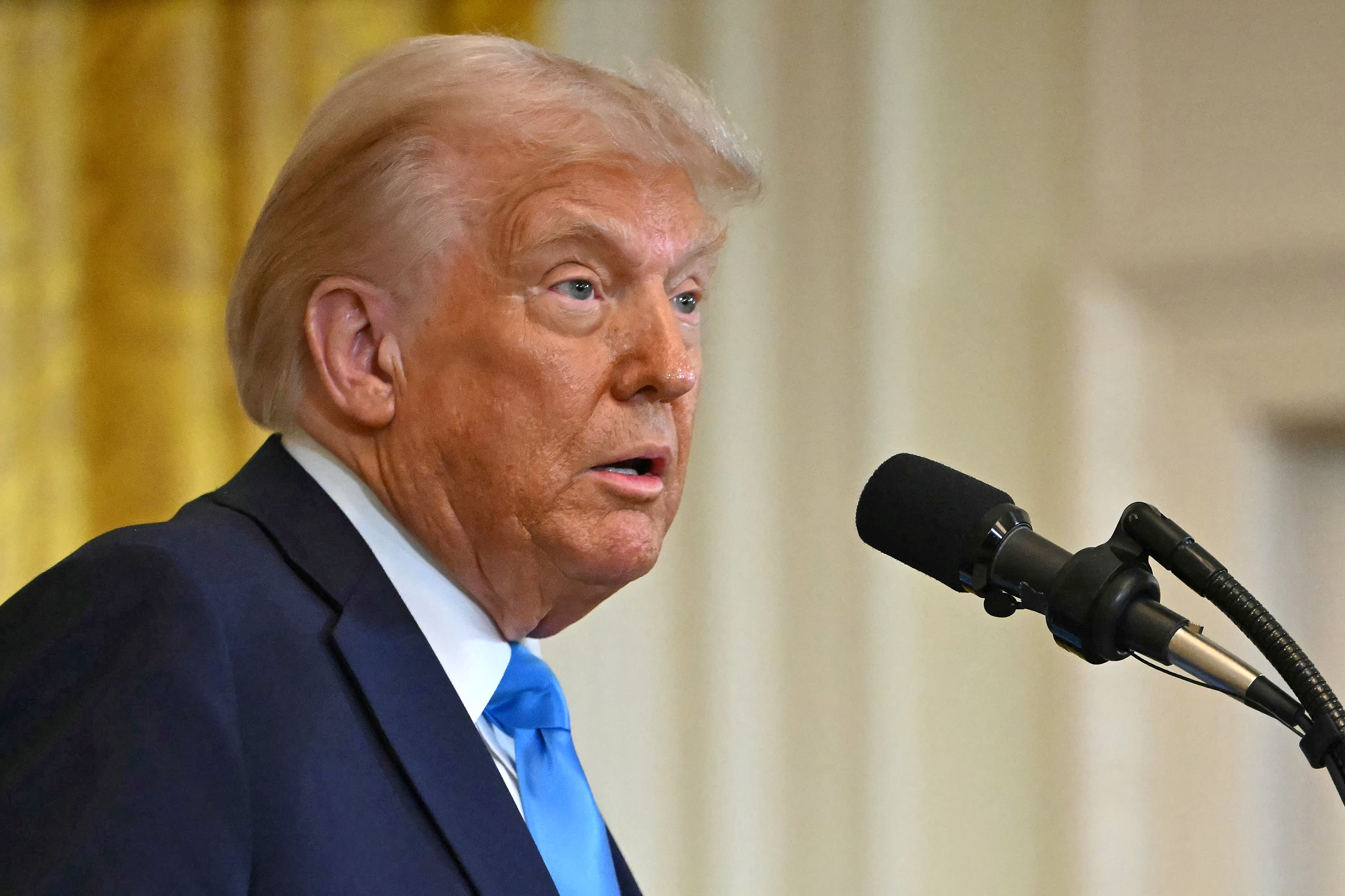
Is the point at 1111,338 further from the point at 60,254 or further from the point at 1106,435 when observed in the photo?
the point at 60,254

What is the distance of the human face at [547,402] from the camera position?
132 cm

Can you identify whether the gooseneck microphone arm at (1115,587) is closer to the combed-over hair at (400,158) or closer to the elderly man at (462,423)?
the elderly man at (462,423)

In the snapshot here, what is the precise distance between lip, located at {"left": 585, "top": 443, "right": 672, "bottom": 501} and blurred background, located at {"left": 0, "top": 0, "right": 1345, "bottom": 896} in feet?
3.96

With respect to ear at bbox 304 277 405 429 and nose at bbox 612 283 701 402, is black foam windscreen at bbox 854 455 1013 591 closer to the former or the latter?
nose at bbox 612 283 701 402

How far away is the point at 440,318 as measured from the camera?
135 centimetres

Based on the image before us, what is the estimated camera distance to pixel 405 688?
47.4 inches

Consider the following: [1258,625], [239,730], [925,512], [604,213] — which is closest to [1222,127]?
[604,213]

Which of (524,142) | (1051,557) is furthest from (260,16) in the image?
(1051,557)

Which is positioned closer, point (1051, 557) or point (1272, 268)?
point (1051, 557)

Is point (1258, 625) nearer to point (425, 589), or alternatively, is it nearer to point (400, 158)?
point (425, 589)

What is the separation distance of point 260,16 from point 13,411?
0.91 metres

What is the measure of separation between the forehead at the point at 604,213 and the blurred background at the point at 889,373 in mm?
1184

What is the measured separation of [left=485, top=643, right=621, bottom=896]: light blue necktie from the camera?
132 cm

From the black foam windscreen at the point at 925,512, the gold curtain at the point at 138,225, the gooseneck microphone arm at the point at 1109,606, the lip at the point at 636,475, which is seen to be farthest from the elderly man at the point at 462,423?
the gold curtain at the point at 138,225
